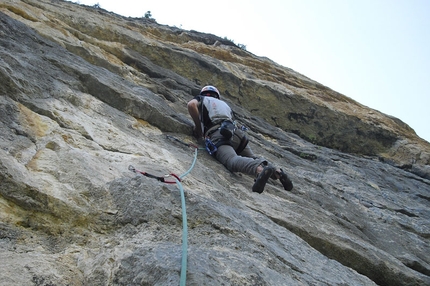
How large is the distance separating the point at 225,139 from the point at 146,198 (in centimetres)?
293

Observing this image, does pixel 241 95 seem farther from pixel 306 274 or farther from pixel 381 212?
pixel 306 274

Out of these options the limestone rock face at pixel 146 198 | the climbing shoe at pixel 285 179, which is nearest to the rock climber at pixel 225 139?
the climbing shoe at pixel 285 179

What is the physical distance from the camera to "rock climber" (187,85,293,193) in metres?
4.51

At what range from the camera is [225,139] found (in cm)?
541

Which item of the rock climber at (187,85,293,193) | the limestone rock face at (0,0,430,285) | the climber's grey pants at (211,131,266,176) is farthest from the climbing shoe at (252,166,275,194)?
the climber's grey pants at (211,131,266,176)

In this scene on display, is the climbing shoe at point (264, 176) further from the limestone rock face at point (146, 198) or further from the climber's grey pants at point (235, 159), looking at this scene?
the climber's grey pants at point (235, 159)

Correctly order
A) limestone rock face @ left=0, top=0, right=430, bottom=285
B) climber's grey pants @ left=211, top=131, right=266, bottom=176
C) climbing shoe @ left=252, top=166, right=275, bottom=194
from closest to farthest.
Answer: limestone rock face @ left=0, top=0, right=430, bottom=285 → climbing shoe @ left=252, top=166, right=275, bottom=194 → climber's grey pants @ left=211, top=131, right=266, bottom=176

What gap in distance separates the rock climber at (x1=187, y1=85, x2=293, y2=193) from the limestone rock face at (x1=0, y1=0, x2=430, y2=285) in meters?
0.20

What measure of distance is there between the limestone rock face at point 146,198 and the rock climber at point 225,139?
0.66 ft

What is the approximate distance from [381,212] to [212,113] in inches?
138

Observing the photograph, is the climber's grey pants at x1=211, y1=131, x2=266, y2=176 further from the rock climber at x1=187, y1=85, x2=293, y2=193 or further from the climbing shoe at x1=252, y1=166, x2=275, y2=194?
the climbing shoe at x1=252, y1=166, x2=275, y2=194

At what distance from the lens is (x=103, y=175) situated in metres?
2.77

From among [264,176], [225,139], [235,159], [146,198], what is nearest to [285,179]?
[264,176]

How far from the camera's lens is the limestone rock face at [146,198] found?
2016 millimetres
